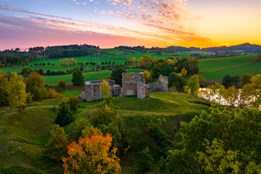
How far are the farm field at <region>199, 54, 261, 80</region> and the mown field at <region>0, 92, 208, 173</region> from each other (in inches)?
2674

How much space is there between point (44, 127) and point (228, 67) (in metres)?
125

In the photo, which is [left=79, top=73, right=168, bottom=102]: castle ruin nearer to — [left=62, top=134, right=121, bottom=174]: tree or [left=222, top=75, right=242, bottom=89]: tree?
[left=62, top=134, right=121, bottom=174]: tree

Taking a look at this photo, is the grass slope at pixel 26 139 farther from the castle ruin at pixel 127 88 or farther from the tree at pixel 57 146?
the castle ruin at pixel 127 88

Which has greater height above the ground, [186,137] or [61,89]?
[186,137]

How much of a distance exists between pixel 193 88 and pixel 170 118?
3412cm

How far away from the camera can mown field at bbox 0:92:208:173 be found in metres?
40.6

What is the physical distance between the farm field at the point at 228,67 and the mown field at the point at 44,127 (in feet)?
223

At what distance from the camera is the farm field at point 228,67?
138m

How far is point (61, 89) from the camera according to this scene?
349 feet

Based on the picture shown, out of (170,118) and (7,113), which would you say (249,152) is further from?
(7,113)

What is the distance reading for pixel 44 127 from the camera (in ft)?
181

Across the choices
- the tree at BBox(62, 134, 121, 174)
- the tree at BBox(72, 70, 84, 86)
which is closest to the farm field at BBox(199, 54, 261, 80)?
the tree at BBox(72, 70, 84, 86)

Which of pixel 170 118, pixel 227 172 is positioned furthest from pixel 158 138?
pixel 227 172

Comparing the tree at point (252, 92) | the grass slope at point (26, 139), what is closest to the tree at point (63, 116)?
the grass slope at point (26, 139)
